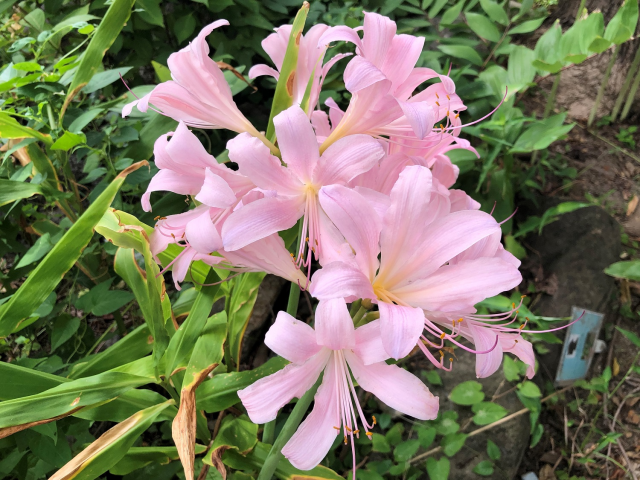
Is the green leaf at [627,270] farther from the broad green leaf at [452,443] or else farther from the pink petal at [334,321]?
the pink petal at [334,321]

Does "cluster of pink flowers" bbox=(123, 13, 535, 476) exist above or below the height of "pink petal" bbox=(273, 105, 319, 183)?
below

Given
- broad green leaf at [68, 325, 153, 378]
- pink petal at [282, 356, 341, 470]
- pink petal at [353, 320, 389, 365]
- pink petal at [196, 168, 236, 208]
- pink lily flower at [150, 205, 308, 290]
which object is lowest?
broad green leaf at [68, 325, 153, 378]

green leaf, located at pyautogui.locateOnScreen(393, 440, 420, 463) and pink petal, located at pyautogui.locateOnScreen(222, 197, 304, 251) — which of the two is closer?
pink petal, located at pyautogui.locateOnScreen(222, 197, 304, 251)

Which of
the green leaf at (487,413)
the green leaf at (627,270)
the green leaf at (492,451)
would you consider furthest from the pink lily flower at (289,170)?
the green leaf at (627,270)

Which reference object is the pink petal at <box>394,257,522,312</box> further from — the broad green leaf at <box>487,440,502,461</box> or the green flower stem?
the broad green leaf at <box>487,440,502,461</box>

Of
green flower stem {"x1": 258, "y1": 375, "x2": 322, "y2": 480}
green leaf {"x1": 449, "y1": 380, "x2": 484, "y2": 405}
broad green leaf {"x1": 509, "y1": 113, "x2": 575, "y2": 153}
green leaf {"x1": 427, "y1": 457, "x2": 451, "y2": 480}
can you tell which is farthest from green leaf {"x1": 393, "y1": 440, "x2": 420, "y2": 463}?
broad green leaf {"x1": 509, "y1": 113, "x2": 575, "y2": 153}

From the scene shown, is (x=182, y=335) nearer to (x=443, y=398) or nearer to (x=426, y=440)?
(x=426, y=440)

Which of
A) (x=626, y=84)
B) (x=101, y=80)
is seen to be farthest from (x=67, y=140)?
(x=626, y=84)
